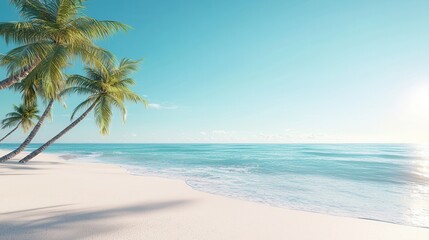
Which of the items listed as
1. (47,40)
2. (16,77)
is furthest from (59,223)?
(47,40)

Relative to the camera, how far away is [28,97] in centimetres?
933

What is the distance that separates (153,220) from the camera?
4109mm

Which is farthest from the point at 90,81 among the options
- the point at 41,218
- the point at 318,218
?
the point at 318,218

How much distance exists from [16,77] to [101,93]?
7405 mm

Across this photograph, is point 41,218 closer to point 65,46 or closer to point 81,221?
point 81,221

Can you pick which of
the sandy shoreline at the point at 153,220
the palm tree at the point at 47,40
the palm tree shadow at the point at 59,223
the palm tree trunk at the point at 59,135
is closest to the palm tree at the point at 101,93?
the palm tree trunk at the point at 59,135

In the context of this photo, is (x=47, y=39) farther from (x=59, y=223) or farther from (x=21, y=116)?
(x=21, y=116)

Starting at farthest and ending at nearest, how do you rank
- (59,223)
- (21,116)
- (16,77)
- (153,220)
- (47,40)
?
1. (21,116)
2. (47,40)
3. (16,77)
4. (153,220)
5. (59,223)

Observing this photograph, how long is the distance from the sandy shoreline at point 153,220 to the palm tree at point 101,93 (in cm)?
831

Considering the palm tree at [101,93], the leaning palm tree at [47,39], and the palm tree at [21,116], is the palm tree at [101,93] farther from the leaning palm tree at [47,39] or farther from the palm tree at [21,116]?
the palm tree at [21,116]

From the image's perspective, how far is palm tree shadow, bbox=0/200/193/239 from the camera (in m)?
3.19

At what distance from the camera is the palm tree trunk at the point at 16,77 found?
6.68m

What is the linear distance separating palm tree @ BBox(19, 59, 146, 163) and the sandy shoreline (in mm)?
8305

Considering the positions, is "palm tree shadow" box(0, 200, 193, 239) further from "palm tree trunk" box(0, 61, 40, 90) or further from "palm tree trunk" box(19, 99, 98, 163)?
"palm tree trunk" box(19, 99, 98, 163)
